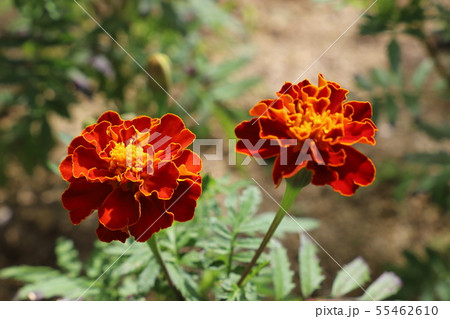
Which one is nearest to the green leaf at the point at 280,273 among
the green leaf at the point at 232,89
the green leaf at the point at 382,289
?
the green leaf at the point at 382,289

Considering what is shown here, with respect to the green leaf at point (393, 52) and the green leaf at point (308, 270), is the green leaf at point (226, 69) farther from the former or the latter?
the green leaf at point (308, 270)

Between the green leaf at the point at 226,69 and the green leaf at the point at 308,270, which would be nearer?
the green leaf at the point at 308,270

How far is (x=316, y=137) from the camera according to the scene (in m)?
0.67

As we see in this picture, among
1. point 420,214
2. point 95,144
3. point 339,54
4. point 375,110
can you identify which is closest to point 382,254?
point 420,214

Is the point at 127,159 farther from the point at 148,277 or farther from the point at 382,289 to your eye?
the point at 382,289

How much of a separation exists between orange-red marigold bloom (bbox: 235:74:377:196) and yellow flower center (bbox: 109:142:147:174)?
0.47ft

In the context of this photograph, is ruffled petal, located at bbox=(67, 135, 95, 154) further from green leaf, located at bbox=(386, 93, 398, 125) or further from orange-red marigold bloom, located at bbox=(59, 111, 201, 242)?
green leaf, located at bbox=(386, 93, 398, 125)

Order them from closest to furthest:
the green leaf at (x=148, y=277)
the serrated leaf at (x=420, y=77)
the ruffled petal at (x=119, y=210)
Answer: the ruffled petal at (x=119, y=210) < the green leaf at (x=148, y=277) < the serrated leaf at (x=420, y=77)

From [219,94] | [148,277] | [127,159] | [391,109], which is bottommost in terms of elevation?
[148,277]

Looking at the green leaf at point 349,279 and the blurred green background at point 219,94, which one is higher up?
the blurred green background at point 219,94

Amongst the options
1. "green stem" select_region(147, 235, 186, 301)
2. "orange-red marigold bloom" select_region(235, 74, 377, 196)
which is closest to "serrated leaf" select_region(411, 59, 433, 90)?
"orange-red marigold bloom" select_region(235, 74, 377, 196)

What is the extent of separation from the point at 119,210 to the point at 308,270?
0.42 m

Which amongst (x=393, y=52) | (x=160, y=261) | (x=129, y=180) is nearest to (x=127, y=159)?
(x=129, y=180)

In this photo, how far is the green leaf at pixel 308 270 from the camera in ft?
2.93
